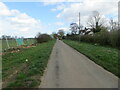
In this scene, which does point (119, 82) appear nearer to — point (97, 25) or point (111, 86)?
point (111, 86)

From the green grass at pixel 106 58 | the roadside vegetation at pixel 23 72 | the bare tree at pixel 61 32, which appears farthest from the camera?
the bare tree at pixel 61 32

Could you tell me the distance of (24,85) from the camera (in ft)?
20.2

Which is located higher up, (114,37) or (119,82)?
(114,37)

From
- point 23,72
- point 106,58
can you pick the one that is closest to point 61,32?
point 106,58

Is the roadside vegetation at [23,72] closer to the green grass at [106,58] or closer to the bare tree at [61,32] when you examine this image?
the green grass at [106,58]

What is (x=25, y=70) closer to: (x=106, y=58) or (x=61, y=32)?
(x=106, y=58)

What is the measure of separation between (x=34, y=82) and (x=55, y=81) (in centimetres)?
83

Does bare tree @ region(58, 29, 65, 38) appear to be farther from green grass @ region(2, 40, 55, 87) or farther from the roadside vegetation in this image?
the roadside vegetation

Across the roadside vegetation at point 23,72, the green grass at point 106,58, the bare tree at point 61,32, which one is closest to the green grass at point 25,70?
the roadside vegetation at point 23,72

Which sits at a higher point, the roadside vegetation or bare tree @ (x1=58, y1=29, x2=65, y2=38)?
bare tree @ (x1=58, y1=29, x2=65, y2=38)

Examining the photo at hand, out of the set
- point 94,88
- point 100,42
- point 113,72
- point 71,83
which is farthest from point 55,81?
point 100,42

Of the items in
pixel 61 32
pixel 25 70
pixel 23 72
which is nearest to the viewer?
pixel 23 72

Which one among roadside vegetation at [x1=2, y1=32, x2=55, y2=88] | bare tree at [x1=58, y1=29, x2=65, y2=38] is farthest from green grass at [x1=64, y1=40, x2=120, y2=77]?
bare tree at [x1=58, y1=29, x2=65, y2=38]

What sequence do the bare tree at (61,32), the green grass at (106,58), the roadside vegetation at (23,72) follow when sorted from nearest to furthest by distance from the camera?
the roadside vegetation at (23,72) → the green grass at (106,58) → the bare tree at (61,32)
